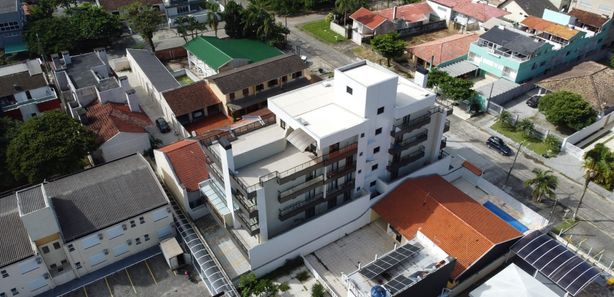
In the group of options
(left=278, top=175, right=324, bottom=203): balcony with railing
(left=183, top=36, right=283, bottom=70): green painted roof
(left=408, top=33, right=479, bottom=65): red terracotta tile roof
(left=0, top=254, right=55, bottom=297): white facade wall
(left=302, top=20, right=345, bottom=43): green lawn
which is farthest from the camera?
(left=302, top=20, right=345, bottom=43): green lawn

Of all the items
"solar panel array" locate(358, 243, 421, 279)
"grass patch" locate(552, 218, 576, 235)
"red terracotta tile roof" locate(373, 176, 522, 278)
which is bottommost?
"grass patch" locate(552, 218, 576, 235)

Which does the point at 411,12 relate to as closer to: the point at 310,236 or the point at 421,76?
the point at 421,76

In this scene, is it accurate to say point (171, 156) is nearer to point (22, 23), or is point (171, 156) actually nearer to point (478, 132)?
point (478, 132)

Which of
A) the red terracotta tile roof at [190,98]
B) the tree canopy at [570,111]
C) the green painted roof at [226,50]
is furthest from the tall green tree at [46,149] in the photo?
the tree canopy at [570,111]

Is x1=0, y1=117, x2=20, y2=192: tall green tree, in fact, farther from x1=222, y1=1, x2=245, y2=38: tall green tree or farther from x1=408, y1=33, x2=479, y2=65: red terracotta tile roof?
x1=408, y1=33, x2=479, y2=65: red terracotta tile roof

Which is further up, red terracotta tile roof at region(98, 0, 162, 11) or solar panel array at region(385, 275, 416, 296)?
red terracotta tile roof at region(98, 0, 162, 11)

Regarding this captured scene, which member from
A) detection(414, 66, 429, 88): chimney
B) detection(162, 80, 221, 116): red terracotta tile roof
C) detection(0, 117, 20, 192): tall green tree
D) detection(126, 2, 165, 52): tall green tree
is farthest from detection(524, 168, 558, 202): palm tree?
detection(126, 2, 165, 52): tall green tree

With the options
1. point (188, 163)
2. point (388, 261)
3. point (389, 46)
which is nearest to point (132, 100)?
point (188, 163)
